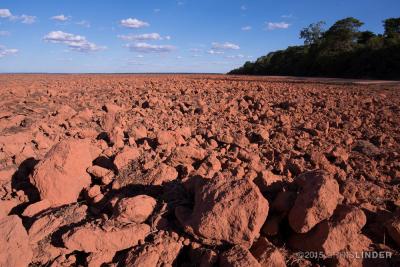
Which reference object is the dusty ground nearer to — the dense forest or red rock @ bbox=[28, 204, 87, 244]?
red rock @ bbox=[28, 204, 87, 244]

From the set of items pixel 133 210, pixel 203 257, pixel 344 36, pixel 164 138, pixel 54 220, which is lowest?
pixel 203 257

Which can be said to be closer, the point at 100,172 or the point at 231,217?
the point at 231,217

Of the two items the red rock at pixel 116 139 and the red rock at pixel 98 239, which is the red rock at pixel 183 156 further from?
the red rock at pixel 98 239

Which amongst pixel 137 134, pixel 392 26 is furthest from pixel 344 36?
pixel 137 134

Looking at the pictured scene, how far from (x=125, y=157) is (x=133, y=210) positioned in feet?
3.55

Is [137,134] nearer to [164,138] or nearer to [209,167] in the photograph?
[164,138]

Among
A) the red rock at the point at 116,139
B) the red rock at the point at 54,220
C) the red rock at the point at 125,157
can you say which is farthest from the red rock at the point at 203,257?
the red rock at the point at 116,139

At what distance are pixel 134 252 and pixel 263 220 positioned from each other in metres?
0.96

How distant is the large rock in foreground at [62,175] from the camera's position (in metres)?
3.16

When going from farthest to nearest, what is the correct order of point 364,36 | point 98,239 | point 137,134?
point 364,36, point 137,134, point 98,239

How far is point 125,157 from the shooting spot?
12.0ft

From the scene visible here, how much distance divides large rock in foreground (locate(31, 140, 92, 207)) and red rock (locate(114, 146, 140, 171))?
1.07 feet

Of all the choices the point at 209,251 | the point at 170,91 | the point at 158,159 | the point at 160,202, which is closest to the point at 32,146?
the point at 158,159

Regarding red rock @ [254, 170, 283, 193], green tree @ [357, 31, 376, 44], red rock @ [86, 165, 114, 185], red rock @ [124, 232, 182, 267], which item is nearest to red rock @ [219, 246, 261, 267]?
red rock @ [124, 232, 182, 267]
